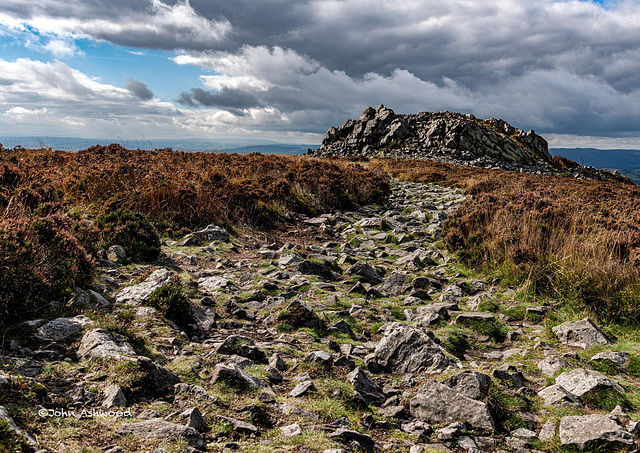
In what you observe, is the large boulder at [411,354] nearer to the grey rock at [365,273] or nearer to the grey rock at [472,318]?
the grey rock at [472,318]

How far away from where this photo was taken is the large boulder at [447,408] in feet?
13.7

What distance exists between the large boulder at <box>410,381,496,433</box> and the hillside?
0.8 inches

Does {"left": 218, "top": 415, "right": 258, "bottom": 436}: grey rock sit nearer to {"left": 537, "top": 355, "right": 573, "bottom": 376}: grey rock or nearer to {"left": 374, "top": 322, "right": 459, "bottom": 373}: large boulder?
{"left": 374, "top": 322, "right": 459, "bottom": 373}: large boulder

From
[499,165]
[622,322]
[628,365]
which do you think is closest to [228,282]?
[628,365]

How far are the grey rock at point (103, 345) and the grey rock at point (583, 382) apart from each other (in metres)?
5.49

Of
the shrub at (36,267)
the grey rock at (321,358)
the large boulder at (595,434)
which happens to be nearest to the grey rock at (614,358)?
the large boulder at (595,434)

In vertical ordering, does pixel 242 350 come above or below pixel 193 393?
below

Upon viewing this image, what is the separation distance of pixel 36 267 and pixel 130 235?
12.6 feet

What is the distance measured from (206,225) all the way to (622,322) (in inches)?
446

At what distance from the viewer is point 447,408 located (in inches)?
172

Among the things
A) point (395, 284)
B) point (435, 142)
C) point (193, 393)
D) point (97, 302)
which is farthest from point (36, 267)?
point (435, 142)

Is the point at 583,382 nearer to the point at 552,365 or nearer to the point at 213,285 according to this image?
the point at 552,365

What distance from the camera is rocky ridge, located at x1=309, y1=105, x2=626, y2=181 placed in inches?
2197

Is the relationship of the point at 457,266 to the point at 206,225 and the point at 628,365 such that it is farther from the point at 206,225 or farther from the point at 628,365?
the point at 206,225
